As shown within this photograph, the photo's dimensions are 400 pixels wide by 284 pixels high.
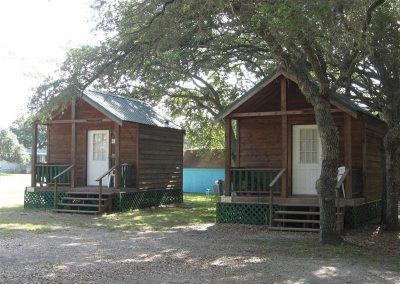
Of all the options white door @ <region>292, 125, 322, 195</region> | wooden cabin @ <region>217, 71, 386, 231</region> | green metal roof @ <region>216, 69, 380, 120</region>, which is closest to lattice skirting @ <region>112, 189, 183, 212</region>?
wooden cabin @ <region>217, 71, 386, 231</region>

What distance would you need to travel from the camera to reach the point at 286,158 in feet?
49.3

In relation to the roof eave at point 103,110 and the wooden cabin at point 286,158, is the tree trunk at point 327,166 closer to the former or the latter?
the wooden cabin at point 286,158

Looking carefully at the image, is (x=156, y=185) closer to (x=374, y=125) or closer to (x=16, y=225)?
(x=16, y=225)

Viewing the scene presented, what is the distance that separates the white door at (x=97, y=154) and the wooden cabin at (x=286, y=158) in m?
5.86

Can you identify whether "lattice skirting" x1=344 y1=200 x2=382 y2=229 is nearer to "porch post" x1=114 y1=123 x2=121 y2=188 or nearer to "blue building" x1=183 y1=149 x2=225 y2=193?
"porch post" x1=114 y1=123 x2=121 y2=188

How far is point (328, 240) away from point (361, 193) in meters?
4.87

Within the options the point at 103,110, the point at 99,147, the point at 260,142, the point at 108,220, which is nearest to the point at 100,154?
the point at 99,147

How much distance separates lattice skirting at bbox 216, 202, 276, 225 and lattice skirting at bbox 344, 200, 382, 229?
212 cm

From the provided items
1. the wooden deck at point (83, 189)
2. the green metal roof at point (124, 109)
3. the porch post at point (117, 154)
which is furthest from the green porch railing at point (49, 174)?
the green metal roof at point (124, 109)

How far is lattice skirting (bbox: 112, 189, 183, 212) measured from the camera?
18.5 meters

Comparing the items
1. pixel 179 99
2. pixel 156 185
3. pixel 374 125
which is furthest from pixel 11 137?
pixel 374 125

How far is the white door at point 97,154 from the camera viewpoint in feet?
66.2

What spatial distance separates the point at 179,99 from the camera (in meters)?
27.8

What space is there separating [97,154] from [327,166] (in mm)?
11578
